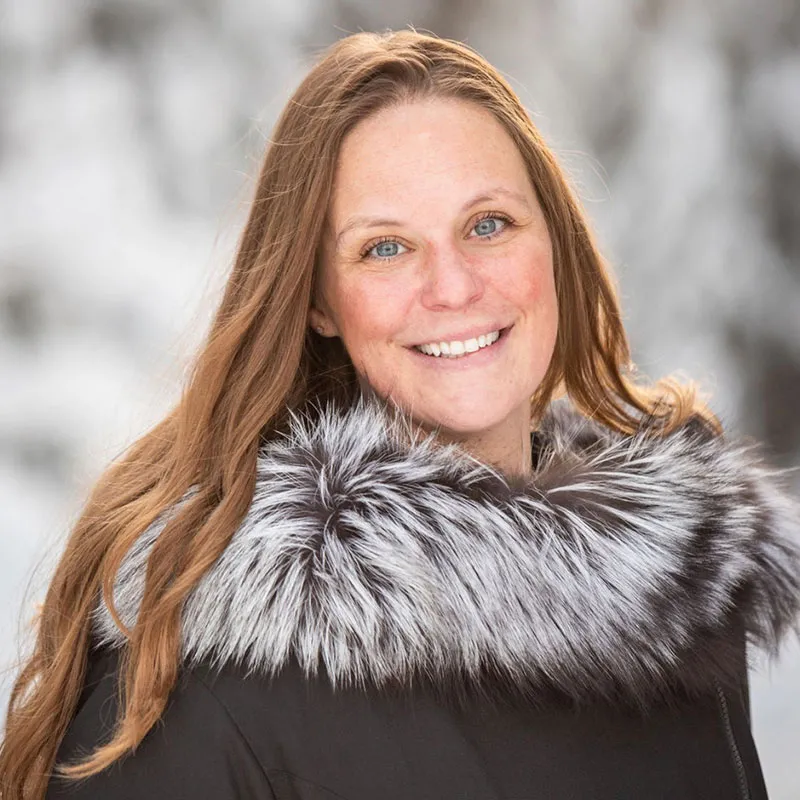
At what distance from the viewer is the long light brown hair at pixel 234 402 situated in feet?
5.10

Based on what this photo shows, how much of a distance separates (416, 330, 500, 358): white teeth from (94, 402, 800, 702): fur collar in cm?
14

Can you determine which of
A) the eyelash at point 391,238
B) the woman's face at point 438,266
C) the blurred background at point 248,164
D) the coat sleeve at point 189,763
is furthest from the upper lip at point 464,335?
the blurred background at point 248,164

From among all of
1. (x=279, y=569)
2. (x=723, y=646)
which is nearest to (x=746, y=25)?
(x=723, y=646)

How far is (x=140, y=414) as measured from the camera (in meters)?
2.17

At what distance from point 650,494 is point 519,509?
0.22 m

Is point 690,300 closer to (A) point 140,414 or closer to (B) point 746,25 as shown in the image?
(B) point 746,25

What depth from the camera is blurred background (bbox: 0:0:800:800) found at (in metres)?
3.61

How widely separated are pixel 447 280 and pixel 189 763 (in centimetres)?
75

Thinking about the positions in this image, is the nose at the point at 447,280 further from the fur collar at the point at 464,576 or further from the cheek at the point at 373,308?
the fur collar at the point at 464,576

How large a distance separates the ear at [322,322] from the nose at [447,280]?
19 cm

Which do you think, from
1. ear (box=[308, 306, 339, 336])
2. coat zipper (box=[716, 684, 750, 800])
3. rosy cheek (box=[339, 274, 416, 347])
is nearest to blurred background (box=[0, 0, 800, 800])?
ear (box=[308, 306, 339, 336])

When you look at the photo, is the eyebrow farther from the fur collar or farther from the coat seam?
the coat seam

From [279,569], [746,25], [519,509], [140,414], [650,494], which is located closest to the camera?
[279,569]

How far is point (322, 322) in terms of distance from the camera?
1929 millimetres
